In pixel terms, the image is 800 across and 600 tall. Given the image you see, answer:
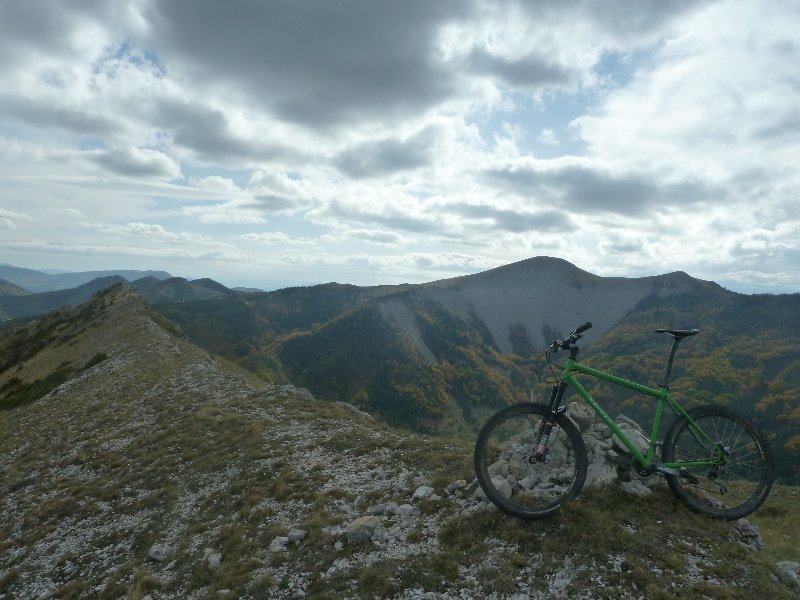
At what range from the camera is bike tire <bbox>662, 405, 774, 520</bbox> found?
8.66 meters

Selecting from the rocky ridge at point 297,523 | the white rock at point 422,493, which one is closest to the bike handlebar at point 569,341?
the rocky ridge at point 297,523

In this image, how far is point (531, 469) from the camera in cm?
966

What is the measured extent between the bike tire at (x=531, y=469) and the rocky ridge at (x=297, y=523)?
39 cm

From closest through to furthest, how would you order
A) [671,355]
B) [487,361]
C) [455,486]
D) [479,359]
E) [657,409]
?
1. [657,409]
2. [671,355]
3. [455,486]
4. [479,359]
5. [487,361]

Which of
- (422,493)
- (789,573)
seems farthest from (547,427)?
(789,573)

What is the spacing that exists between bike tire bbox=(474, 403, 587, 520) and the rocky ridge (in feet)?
1.27

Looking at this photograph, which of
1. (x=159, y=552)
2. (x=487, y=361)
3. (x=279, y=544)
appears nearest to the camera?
(x=279, y=544)

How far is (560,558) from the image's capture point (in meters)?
7.59

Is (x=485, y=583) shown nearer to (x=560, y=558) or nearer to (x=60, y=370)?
(x=560, y=558)

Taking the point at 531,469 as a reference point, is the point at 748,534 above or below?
below

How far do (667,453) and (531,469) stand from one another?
9.12 ft

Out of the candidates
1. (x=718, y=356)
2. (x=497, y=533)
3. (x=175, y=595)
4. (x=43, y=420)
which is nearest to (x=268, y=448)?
(x=175, y=595)

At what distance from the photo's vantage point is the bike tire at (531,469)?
8641 mm

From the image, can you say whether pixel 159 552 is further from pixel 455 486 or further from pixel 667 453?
pixel 667 453
